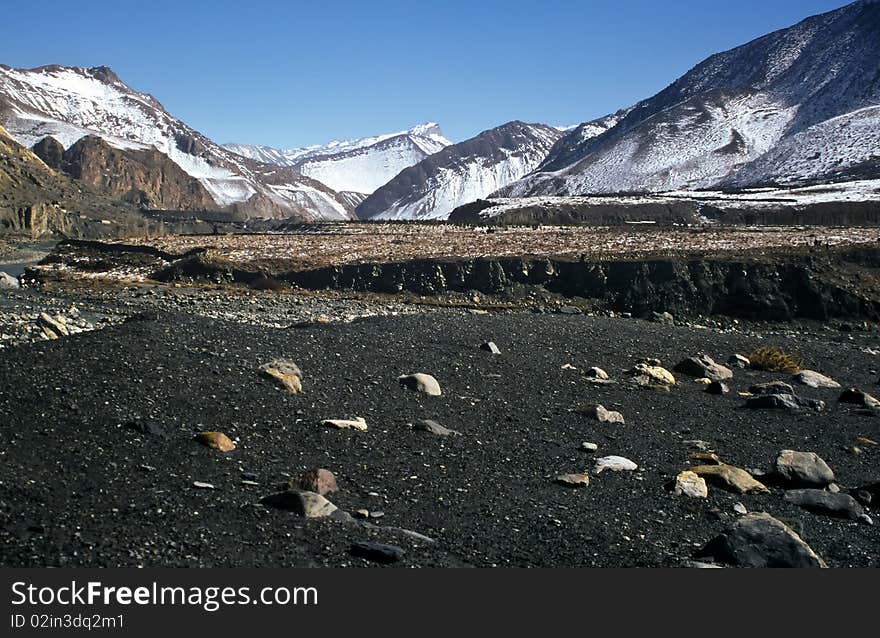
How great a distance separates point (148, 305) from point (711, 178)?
12934 centimetres

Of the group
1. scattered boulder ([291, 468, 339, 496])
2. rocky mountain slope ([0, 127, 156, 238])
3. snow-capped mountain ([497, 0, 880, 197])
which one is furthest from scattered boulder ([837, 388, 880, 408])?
snow-capped mountain ([497, 0, 880, 197])

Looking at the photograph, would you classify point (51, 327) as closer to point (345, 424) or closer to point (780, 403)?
point (345, 424)

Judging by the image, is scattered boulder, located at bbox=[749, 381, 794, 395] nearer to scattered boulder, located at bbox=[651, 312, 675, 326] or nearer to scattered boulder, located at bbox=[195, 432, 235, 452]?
scattered boulder, located at bbox=[651, 312, 675, 326]

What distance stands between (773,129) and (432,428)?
535 feet

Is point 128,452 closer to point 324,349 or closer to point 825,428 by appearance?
point 324,349

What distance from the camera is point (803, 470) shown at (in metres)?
9.07

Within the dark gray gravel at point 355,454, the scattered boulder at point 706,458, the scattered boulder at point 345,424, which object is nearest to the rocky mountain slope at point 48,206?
the dark gray gravel at point 355,454

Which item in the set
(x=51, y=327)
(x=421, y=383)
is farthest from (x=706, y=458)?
(x=51, y=327)

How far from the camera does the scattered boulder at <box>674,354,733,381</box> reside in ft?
50.9

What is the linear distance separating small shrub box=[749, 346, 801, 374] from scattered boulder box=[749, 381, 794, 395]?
8.64ft

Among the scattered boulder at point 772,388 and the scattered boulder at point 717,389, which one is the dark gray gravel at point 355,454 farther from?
the scattered boulder at point 772,388

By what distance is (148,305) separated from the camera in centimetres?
2284

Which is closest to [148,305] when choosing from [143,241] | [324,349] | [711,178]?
[324,349]

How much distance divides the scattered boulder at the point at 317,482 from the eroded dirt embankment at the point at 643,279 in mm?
19368
